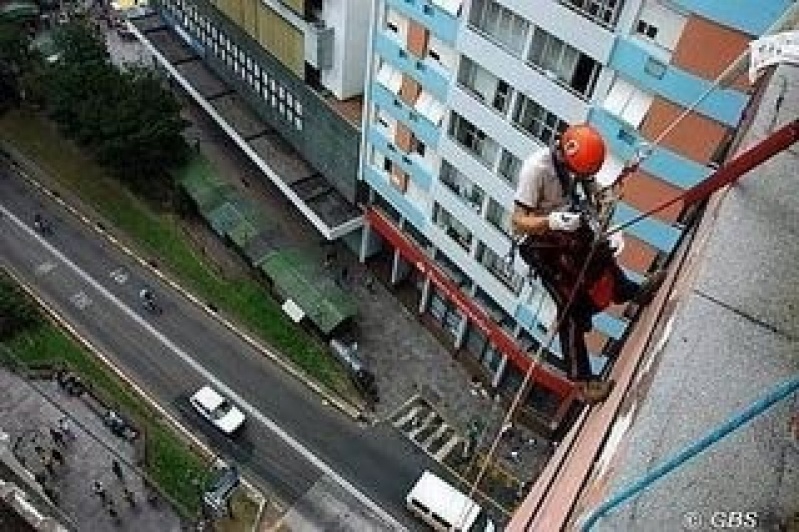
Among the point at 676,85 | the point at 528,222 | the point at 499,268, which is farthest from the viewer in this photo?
the point at 499,268

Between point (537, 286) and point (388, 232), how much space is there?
10061 millimetres

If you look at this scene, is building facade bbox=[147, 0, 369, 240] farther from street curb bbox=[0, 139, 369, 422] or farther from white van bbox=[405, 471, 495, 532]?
white van bbox=[405, 471, 495, 532]

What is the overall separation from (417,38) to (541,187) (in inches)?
781

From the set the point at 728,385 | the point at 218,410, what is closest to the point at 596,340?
the point at 218,410

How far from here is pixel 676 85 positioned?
2230 cm

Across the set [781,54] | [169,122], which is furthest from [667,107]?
[169,122]

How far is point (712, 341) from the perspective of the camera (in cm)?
790

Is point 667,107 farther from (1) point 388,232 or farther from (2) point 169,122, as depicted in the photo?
(2) point 169,122

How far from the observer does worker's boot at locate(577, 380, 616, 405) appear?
11148 millimetres

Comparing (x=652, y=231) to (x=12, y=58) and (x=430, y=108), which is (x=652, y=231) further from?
(x=12, y=58)

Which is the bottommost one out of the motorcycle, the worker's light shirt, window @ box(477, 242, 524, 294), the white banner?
the motorcycle

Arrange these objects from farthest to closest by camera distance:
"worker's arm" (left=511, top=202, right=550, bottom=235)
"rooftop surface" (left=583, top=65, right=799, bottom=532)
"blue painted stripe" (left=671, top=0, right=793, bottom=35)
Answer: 1. "blue painted stripe" (left=671, top=0, right=793, bottom=35)
2. "worker's arm" (left=511, top=202, right=550, bottom=235)
3. "rooftop surface" (left=583, top=65, right=799, bottom=532)

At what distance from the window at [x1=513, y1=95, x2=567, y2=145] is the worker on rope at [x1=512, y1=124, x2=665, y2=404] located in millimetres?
14637

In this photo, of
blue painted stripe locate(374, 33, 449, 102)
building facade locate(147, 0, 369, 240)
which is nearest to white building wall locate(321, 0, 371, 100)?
building facade locate(147, 0, 369, 240)
